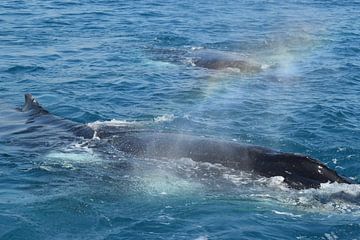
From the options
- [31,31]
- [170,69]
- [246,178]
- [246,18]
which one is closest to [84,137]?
[246,178]

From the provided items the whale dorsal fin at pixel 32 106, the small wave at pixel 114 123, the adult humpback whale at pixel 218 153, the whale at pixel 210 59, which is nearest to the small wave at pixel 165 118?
the small wave at pixel 114 123

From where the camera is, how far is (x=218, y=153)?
13.5 metres

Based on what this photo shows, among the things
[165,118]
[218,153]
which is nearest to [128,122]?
[165,118]

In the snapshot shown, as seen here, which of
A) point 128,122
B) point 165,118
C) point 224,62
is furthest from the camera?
point 224,62

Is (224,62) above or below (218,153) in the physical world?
below

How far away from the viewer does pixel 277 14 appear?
42.2 meters

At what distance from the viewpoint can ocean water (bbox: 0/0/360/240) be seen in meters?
Answer: 11.7

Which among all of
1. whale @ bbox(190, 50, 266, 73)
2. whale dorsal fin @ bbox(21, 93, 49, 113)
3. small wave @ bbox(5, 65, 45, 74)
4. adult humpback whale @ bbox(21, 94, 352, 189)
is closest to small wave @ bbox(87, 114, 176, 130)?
adult humpback whale @ bbox(21, 94, 352, 189)

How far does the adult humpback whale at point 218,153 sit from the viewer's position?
12.4 metres

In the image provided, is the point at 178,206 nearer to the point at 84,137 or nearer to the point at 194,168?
the point at 194,168

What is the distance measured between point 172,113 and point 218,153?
625 cm

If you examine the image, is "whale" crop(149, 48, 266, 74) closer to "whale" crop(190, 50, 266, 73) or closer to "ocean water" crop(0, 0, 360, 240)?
"whale" crop(190, 50, 266, 73)

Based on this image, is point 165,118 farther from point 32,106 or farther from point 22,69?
point 22,69

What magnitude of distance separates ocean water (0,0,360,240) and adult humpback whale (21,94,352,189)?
24 cm
